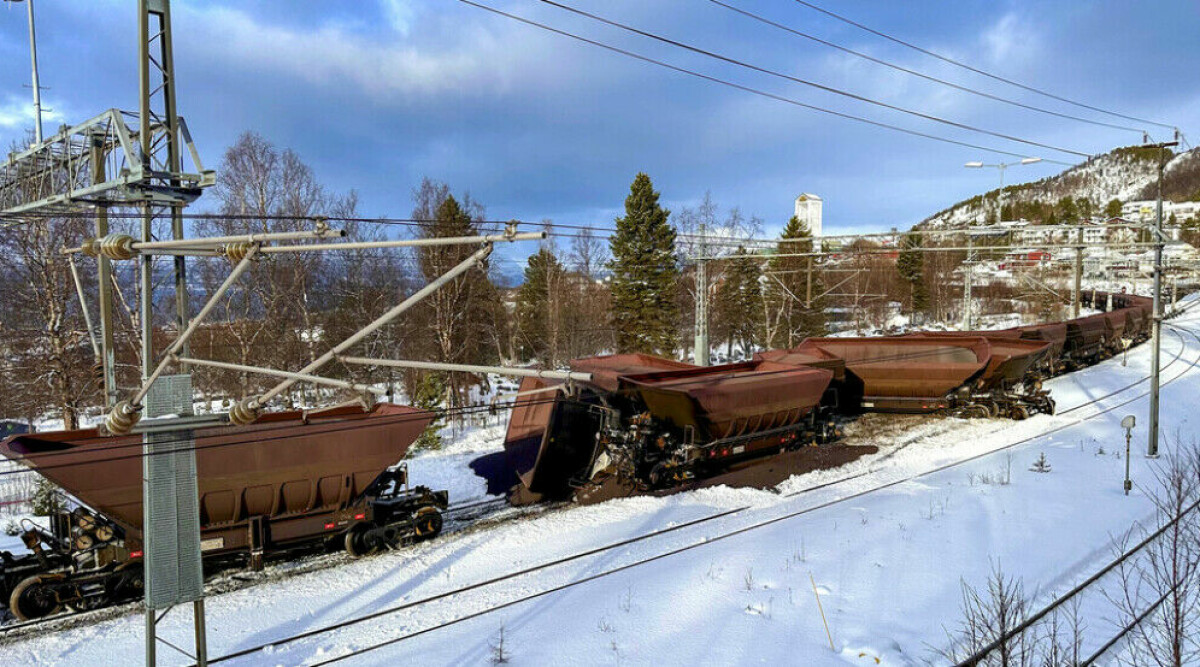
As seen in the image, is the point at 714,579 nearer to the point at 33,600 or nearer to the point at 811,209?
the point at 33,600

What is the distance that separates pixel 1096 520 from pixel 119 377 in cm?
3091

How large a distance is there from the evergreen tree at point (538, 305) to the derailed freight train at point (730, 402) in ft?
60.1

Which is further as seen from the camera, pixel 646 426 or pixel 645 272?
Result: pixel 645 272

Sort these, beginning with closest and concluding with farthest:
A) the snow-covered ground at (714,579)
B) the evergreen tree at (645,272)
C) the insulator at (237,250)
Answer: the insulator at (237,250), the snow-covered ground at (714,579), the evergreen tree at (645,272)

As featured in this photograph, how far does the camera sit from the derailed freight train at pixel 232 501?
9.27m

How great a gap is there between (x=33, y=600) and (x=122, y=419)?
6320 mm

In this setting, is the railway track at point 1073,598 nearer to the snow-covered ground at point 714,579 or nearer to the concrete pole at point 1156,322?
the snow-covered ground at point 714,579

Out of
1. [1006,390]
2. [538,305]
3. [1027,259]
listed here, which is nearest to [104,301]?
[1006,390]

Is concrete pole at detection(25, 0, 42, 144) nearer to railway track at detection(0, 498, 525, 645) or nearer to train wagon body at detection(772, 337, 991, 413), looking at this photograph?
railway track at detection(0, 498, 525, 645)

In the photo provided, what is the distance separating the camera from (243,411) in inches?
241

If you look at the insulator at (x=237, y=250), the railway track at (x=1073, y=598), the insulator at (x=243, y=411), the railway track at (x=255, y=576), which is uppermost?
the insulator at (x=237, y=250)

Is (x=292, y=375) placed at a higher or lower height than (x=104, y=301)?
lower

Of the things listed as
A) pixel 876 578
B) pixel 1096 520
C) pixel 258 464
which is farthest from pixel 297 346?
pixel 1096 520

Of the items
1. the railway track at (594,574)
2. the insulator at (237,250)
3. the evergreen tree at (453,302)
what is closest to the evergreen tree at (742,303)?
the evergreen tree at (453,302)
